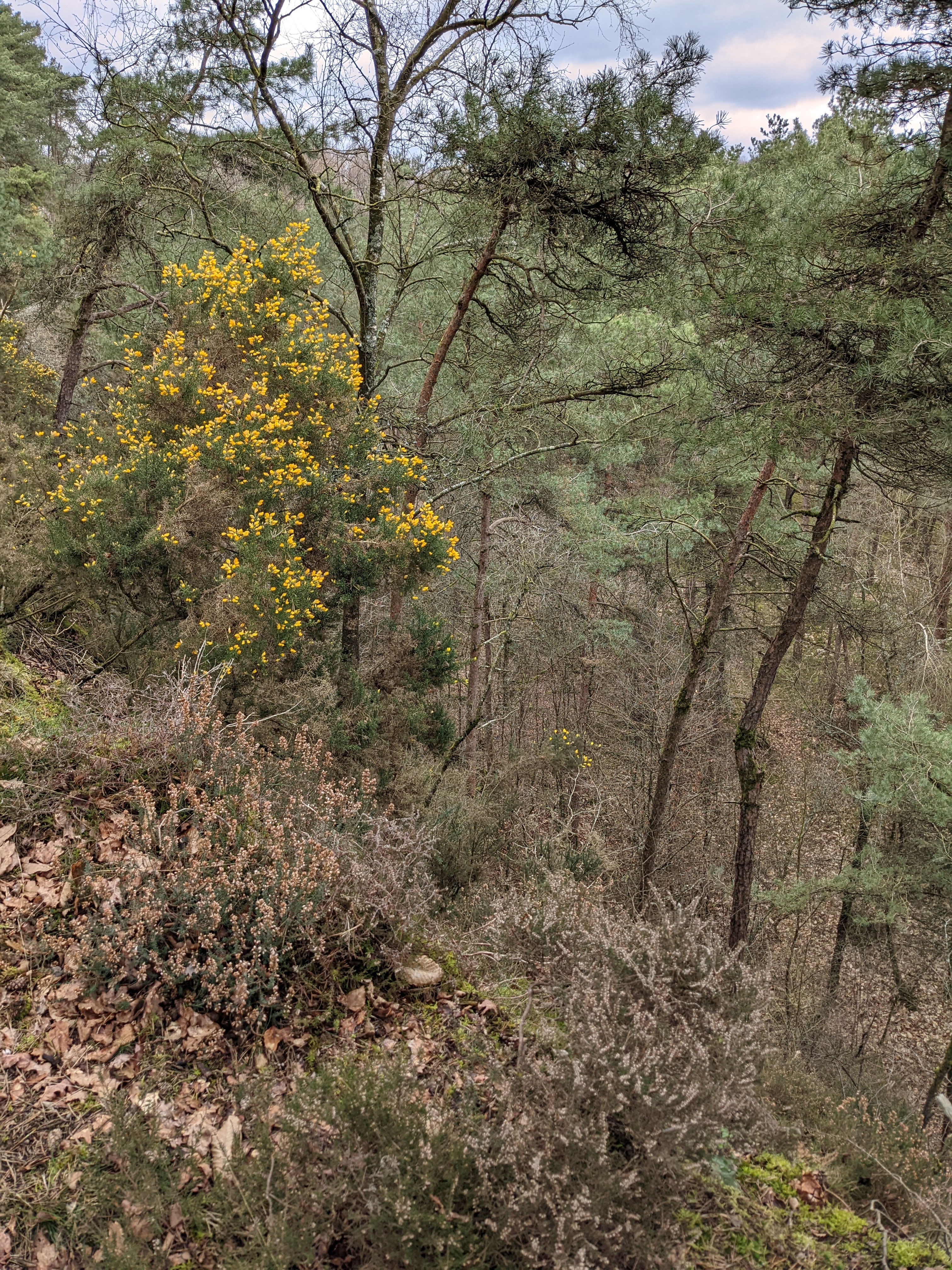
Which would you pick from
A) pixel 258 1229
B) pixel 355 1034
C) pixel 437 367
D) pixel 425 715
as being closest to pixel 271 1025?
pixel 355 1034

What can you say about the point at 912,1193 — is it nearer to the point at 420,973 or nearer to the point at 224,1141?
the point at 420,973

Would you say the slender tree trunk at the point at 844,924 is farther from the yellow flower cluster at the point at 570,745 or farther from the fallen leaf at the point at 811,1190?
the fallen leaf at the point at 811,1190

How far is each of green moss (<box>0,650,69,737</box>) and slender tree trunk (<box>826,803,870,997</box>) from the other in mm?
10093

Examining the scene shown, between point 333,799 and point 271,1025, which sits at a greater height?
point 333,799

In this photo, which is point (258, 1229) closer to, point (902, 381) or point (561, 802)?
point (902, 381)

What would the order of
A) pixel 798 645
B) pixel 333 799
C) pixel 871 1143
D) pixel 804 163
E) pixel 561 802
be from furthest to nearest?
pixel 798 645, pixel 561 802, pixel 804 163, pixel 333 799, pixel 871 1143

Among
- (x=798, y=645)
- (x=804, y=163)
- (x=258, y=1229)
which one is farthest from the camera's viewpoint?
(x=798, y=645)

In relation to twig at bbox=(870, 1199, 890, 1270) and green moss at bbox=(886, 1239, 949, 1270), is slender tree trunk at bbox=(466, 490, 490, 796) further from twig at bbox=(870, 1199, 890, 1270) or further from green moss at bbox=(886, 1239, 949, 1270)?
green moss at bbox=(886, 1239, 949, 1270)

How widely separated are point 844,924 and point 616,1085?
10.8m

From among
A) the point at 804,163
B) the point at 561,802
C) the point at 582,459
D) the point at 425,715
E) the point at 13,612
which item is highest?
the point at 804,163

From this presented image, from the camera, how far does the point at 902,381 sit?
5.11 meters

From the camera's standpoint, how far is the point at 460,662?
891cm

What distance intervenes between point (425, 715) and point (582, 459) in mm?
7481

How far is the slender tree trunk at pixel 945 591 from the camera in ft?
37.1
